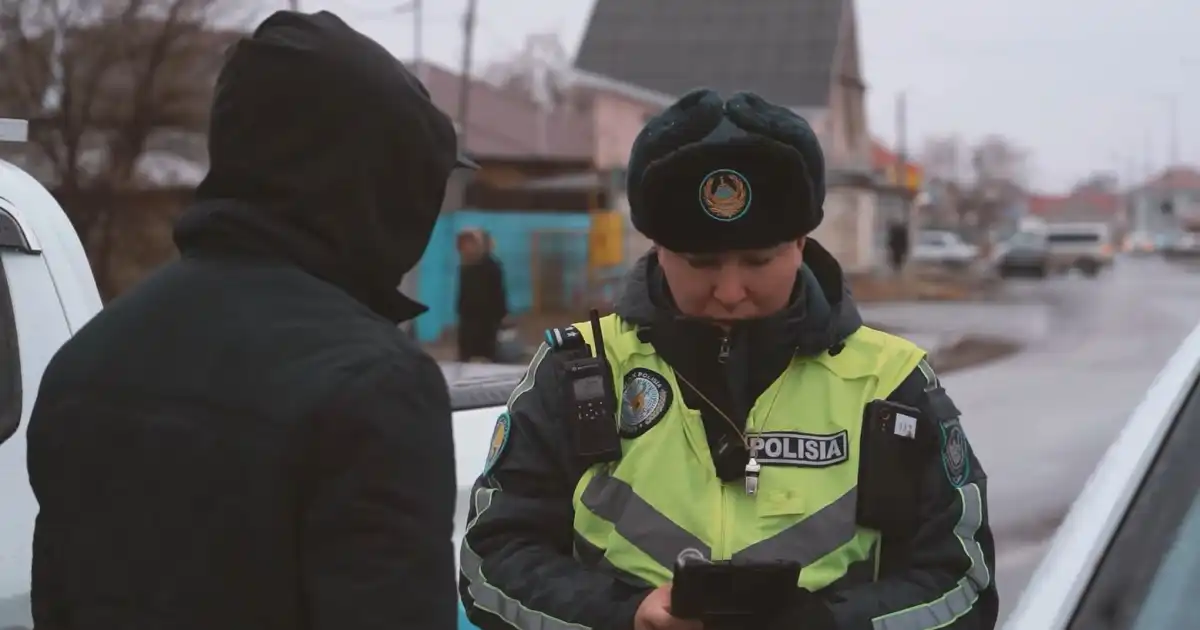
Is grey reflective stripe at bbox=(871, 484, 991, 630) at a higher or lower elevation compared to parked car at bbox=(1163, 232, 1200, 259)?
higher

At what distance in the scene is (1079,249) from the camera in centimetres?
4506

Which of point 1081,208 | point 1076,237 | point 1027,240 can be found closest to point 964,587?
point 1027,240

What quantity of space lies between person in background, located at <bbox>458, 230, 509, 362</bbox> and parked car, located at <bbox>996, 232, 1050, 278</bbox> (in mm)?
31335

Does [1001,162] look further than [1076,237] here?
Yes

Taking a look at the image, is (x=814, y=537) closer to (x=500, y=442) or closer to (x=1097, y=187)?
(x=500, y=442)

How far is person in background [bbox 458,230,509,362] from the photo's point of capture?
41.5 feet

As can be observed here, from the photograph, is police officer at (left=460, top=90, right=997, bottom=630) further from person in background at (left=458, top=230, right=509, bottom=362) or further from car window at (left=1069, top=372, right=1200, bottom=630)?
person in background at (left=458, top=230, right=509, bottom=362)

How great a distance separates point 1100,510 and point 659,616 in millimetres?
598

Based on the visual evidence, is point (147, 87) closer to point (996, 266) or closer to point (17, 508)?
point (17, 508)

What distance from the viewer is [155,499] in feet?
4.90

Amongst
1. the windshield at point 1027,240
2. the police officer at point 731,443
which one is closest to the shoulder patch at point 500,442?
the police officer at point 731,443

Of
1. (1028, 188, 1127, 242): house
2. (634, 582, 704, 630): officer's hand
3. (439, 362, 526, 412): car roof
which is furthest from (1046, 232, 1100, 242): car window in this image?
(1028, 188, 1127, 242): house

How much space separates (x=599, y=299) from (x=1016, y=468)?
14.2m

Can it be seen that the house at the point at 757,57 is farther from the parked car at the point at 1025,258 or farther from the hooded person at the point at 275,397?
the hooded person at the point at 275,397
